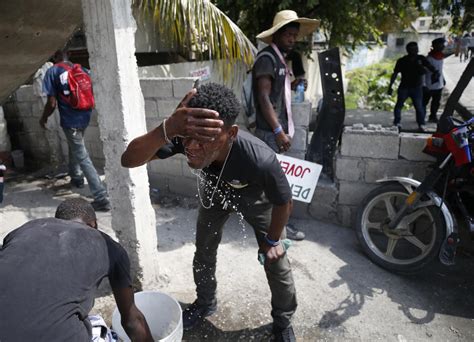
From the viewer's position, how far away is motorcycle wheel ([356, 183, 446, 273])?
3.10 meters

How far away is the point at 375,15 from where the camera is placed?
746cm

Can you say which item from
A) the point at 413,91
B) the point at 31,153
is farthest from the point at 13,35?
the point at 413,91

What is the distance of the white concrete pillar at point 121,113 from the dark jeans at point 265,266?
48cm

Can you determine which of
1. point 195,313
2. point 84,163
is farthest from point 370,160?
point 84,163

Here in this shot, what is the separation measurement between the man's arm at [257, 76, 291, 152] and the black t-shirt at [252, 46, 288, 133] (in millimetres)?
57

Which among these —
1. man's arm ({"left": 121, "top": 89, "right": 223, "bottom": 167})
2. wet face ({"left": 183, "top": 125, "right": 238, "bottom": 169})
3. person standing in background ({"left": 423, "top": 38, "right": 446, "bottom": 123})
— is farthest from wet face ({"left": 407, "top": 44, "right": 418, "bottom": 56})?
man's arm ({"left": 121, "top": 89, "right": 223, "bottom": 167})

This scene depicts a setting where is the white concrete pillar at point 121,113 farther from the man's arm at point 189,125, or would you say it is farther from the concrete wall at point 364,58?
the concrete wall at point 364,58

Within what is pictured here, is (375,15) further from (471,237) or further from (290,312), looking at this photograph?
(290,312)

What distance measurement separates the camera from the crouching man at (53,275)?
1383 mm

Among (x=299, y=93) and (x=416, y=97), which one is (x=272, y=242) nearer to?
(x=299, y=93)

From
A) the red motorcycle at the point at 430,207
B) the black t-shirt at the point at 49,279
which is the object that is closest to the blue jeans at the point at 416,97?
the red motorcycle at the point at 430,207

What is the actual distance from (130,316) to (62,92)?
347 cm

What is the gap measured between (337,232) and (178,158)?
6.75 ft

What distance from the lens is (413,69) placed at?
688cm
